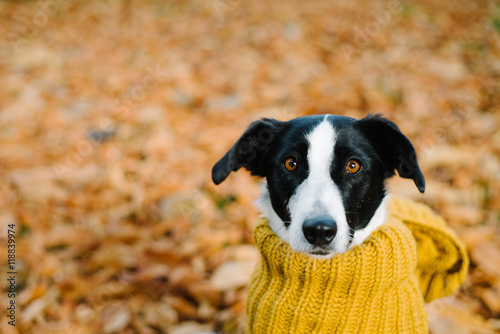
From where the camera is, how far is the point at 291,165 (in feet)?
6.86

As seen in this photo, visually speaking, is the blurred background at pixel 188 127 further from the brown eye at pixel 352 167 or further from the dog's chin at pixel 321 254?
the brown eye at pixel 352 167

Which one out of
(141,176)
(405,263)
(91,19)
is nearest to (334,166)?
(405,263)

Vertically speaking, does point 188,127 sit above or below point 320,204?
below

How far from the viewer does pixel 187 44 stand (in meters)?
7.37

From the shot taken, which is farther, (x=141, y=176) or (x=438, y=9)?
(x=438, y=9)

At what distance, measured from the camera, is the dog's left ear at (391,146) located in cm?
200

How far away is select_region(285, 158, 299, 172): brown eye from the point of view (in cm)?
208

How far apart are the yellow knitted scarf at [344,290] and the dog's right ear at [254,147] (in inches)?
16.9

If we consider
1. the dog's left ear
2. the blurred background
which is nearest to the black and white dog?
the dog's left ear

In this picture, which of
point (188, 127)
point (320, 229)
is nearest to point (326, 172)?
point (320, 229)

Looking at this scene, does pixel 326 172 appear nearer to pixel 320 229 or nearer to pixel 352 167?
pixel 352 167

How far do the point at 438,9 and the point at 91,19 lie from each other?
22.2 ft

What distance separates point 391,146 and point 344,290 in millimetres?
781

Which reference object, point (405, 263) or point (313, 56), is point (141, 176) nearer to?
point (405, 263)
